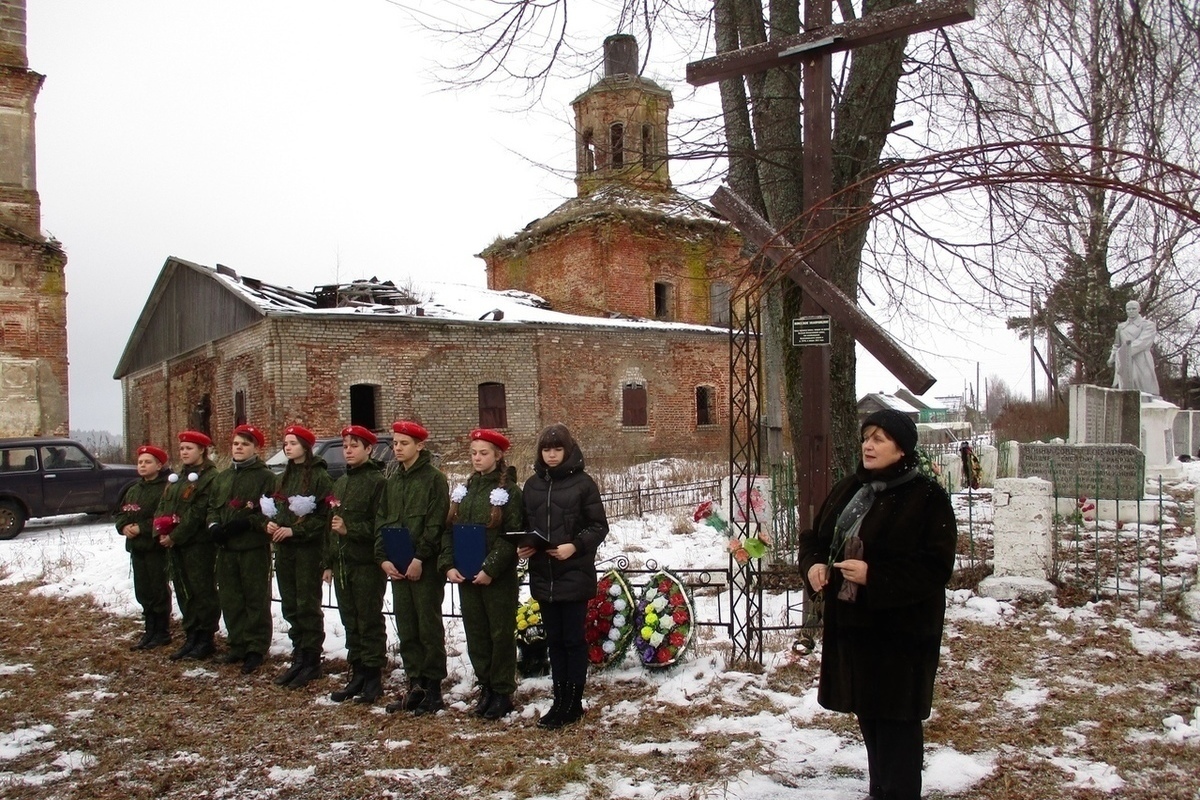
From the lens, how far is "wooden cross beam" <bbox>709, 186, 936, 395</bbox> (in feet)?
17.1

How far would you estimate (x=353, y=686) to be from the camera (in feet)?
19.1

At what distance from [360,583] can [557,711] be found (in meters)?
1.66

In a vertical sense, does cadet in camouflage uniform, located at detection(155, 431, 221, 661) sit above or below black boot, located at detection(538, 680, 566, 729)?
above

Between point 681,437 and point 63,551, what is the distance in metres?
18.8

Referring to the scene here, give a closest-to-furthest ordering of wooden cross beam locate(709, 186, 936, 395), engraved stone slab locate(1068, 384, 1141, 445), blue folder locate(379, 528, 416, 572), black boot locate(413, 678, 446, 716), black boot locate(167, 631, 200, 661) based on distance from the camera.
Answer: wooden cross beam locate(709, 186, 936, 395)
black boot locate(413, 678, 446, 716)
blue folder locate(379, 528, 416, 572)
black boot locate(167, 631, 200, 661)
engraved stone slab locate(1068, 384, 1141, 445)

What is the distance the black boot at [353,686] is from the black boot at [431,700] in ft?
1.79

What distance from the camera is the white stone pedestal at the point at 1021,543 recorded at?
705cm

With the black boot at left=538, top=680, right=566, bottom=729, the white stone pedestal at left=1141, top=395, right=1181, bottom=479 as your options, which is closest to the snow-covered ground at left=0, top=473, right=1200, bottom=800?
the black boot at left=538, top=680, right=566, bottom=729

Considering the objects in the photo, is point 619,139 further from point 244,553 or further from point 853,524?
point 853,524

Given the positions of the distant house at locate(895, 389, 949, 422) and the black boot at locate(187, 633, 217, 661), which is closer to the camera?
the black boot at locate(187, 633, 217, 661)

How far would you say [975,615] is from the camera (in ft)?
22.1

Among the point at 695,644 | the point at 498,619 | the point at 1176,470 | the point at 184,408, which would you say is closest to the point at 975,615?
the point at 695,644

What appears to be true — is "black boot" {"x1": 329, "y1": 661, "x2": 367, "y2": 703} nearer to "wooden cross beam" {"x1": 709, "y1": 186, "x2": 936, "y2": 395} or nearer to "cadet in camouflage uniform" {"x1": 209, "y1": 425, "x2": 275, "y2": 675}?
"cadet in camouflage uniform" {"x1": 209, "y1": 425, "x2": 275, "y2": 675}

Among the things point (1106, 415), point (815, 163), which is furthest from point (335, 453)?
point (1106, 415)
